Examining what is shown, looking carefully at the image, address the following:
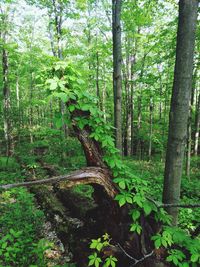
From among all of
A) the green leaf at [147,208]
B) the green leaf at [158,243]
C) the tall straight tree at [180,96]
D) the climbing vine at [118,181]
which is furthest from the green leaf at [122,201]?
the tall straight tree at [180,96]

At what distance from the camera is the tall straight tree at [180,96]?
243 centimetres

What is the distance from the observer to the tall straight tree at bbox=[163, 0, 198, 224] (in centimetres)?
243

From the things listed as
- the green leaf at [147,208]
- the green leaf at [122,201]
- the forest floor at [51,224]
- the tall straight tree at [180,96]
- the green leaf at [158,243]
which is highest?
the tall straight tree at [180,96]

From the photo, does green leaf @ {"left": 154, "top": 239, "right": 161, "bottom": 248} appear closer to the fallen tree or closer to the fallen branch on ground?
the fallen tree

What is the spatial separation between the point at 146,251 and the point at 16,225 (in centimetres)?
297

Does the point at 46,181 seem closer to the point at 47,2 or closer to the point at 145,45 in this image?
the point at 47,2

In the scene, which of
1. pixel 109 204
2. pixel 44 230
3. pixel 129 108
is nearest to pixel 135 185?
pixel 109 204

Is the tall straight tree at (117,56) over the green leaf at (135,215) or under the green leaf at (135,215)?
over

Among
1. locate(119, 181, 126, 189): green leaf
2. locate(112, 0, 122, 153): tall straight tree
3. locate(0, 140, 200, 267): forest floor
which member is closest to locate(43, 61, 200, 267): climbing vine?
locate(119, 181, 126, 189): green leaf

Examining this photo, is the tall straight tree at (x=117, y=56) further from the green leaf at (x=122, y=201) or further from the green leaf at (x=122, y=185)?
Result: the green leaf at (x=122, y=201)

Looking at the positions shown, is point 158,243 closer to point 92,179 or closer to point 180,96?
point 92,179

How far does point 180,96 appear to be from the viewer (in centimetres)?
254

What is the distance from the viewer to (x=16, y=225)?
427 centimetres

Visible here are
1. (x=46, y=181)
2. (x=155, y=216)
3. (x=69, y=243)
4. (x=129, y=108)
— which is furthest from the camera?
(x=129, y=108)
